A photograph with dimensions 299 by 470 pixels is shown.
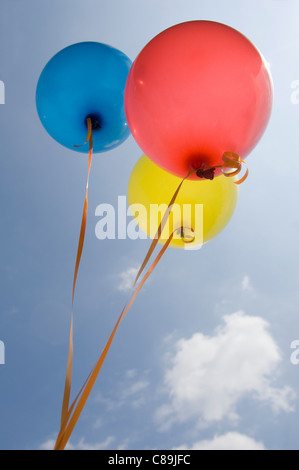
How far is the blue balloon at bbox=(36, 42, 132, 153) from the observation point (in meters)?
3.27

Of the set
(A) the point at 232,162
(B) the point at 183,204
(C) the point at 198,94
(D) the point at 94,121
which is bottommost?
(A) the point at 232,162

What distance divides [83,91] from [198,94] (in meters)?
1.13

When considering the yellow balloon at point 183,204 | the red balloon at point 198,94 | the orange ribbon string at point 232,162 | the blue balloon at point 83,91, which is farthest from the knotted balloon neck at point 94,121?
the orange ribbon string at point 232,162

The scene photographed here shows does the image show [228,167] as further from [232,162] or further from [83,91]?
[83,91]

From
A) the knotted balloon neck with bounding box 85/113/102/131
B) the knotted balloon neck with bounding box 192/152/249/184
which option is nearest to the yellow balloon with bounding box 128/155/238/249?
the knotted balloon neck with bounding box 85/113/102/131

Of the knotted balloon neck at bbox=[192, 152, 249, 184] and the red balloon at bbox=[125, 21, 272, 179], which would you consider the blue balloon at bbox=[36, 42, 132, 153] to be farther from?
the knotted balloon neck at bbox=[192, 152, 249, 184]

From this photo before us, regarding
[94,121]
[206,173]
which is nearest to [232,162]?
[206,173]

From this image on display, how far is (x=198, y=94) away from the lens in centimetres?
255

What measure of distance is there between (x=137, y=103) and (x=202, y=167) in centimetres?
61

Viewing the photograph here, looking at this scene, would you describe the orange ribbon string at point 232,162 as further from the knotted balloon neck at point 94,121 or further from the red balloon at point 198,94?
the knotted balloon neck at point 94,121

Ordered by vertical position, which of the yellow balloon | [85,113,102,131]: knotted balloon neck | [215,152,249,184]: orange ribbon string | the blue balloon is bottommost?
[215,152,249,184]: orange ribbon string

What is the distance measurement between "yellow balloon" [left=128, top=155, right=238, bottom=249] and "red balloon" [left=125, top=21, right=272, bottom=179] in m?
0.52
